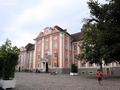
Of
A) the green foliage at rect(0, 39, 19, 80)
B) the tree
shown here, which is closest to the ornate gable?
the tree

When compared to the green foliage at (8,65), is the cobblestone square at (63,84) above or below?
below

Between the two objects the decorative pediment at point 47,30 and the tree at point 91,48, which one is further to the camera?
the decorative pediment at point 47,30

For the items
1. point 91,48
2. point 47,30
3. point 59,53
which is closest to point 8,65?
point 91,48

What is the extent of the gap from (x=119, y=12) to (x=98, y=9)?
156cm

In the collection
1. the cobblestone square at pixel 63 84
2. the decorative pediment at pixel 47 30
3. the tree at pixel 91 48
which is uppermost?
the decorative pediment at pixel 47 30

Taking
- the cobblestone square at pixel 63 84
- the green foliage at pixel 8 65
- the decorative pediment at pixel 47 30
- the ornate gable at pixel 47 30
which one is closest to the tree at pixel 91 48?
the cobblestone square at pixel 63 84

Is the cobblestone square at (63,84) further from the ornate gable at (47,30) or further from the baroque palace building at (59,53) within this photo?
the ornate gable at (47,30)

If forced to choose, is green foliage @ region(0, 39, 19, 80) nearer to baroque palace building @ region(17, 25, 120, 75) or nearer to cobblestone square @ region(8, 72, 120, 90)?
cobblestone square @ region(8, 72, 120, 90)

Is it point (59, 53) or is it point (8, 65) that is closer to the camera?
point (8, 65)

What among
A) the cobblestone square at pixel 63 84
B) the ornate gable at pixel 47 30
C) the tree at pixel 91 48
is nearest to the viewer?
the cobblestone square at pixel 63 84

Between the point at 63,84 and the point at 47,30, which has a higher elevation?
the point at 47,30

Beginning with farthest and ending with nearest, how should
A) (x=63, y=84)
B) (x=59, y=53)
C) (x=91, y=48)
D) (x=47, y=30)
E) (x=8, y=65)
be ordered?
(x=47, y=30)
(x=59, y=53)
(x=91, y=48)
(x=63, y=84)
(x=8, y=65)

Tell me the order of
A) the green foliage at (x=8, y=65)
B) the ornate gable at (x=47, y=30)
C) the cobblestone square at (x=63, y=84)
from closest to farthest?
the green foliage at (x=8, y=65) < the cobblestone square at (x=63, y=84) < the ornate gable at (x=47, y=30)

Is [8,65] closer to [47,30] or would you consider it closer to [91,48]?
[91,48]
